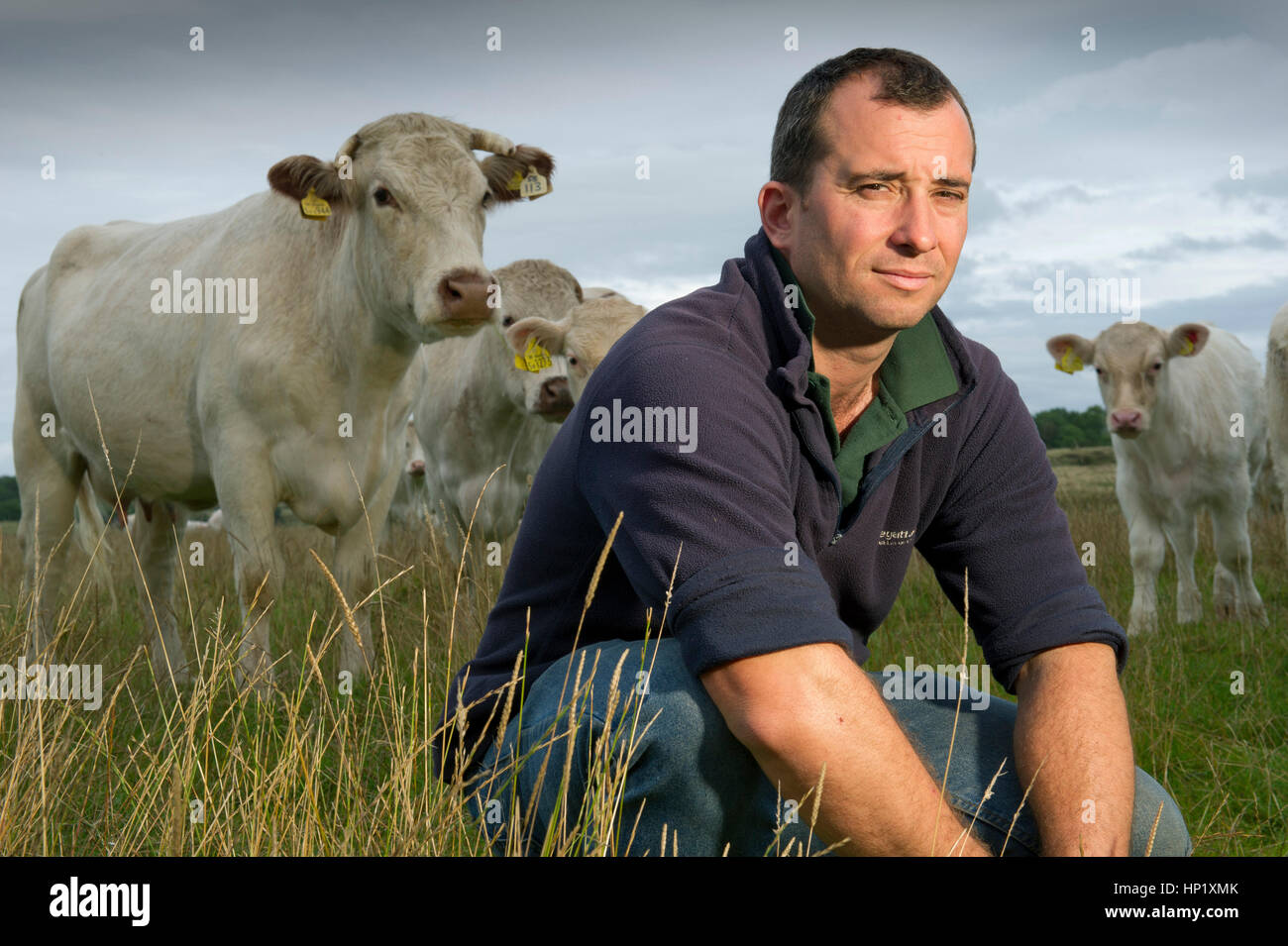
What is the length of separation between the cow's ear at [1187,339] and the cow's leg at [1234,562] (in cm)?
120

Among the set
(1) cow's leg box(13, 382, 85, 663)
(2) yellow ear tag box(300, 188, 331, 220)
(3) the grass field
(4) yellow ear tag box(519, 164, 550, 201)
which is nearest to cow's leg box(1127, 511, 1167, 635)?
(3) the grass field

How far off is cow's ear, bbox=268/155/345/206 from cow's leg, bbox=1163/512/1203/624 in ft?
17.1

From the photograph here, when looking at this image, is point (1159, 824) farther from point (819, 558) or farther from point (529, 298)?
point (529, 298)

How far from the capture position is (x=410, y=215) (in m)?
5.45

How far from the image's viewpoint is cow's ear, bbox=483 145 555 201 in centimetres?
609

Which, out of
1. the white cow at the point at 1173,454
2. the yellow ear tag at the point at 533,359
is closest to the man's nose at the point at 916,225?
the yellow ear tag at the point at 533,359

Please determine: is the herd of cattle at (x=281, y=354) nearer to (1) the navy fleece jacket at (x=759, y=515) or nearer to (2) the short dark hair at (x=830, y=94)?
(1) the navy fleece jacket at (x=759, y=515)

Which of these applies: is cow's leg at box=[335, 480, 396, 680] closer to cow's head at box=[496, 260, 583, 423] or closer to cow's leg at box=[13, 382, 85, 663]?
cow's head at box=[496, 260, 583, 423]

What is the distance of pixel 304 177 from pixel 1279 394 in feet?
19.9

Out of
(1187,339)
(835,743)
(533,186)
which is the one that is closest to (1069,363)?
(1187,339)

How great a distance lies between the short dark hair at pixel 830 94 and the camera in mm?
2645

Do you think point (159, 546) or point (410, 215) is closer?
point (410, 215)

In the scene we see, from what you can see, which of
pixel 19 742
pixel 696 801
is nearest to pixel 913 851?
pixel 696 801

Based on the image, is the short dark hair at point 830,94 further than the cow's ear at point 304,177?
No
